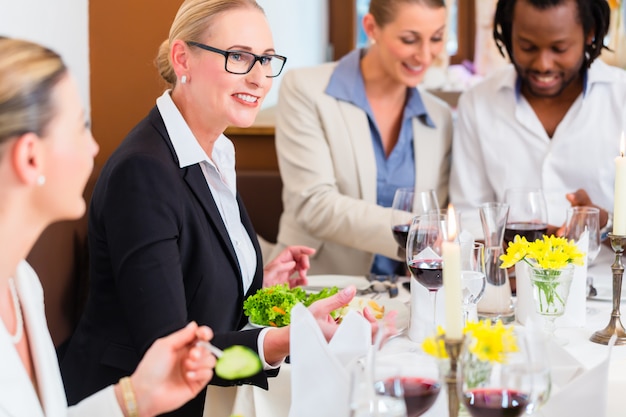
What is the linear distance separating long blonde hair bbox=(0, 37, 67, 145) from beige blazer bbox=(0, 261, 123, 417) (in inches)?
11.0

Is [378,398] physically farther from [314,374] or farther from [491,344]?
[314,374]

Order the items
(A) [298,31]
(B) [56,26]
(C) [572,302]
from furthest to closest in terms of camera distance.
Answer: (A) [298,31] → (B) [56,26] → (C) [572,302]

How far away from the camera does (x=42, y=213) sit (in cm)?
103

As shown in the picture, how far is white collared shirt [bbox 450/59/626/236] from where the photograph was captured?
8.75ft

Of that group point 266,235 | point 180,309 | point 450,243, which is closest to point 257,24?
point 180,309

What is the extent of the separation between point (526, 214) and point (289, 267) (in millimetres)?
573

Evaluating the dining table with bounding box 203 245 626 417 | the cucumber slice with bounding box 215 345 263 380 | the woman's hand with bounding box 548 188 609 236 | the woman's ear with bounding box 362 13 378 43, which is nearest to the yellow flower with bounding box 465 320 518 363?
the cucumber slice with bounding box 215 345 263 380

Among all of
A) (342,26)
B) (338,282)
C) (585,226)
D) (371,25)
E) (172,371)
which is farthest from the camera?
(342,26)

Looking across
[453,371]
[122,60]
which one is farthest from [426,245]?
[122,60]

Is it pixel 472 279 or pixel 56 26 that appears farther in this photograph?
pixel 56 26

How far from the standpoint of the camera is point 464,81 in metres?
5.67

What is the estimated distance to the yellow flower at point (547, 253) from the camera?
1563 mm

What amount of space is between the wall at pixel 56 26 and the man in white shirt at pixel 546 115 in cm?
127

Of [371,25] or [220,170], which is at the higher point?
[371,25]
